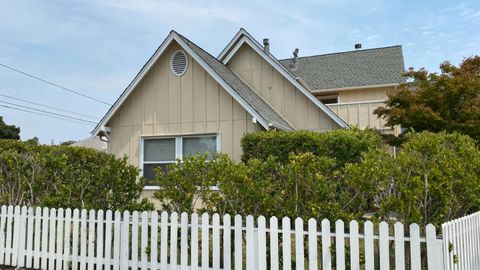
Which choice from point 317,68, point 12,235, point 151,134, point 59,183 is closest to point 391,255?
point 59,183

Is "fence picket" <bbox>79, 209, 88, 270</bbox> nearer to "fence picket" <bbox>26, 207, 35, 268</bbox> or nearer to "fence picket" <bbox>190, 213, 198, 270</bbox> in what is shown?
"fence picket" <bbox>26, 207, 35, 268</bbox>

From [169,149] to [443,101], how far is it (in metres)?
9.51

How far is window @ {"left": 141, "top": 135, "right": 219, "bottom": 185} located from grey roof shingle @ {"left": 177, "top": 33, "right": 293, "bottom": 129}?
1.73 meters

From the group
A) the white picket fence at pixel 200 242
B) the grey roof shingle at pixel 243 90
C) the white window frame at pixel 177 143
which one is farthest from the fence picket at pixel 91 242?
the grey roof shingle at pixel 243 90

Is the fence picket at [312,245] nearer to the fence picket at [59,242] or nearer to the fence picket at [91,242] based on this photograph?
the fence picket at [91,242]

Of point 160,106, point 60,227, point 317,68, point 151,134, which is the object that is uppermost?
point 317,68

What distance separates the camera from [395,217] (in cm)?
561

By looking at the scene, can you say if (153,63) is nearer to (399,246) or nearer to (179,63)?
(179,63)

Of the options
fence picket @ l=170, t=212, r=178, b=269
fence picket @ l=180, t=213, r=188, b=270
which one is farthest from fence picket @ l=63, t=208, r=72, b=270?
fence picket @ l=180, t=213, r=188, b=270

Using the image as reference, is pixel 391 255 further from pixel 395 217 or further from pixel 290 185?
pixel 290 185

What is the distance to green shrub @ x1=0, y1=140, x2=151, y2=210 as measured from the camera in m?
7.88

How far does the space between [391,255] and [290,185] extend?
66.7 inches

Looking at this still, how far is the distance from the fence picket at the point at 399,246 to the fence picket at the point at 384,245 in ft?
0.33

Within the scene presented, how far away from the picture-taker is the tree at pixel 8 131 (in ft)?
140
